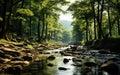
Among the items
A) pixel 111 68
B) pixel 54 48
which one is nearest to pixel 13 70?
pixel 111 68

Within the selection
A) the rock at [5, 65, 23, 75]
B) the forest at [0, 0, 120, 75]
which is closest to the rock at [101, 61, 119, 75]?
the forest at [0, 0, 120, 75]

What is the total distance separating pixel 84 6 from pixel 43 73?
47.3m

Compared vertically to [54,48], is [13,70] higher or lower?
higher

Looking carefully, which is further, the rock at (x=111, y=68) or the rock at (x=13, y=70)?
the rock at (x=13, y=70)

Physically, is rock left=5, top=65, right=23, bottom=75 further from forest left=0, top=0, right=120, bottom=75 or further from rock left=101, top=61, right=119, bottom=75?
rock left=101, top=61, right=119, bottom=75

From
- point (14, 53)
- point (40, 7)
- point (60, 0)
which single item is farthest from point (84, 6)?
point (14, 53)

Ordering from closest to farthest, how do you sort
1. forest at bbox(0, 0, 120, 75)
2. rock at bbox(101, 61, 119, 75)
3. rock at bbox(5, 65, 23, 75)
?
rock at bbox(101, 61, 119, 75)
rock at bbox(5, 65, 23, 75)
forest at bbox(0, 0, 120, 75)

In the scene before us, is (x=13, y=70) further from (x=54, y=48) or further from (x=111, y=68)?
(x=54, y=48)

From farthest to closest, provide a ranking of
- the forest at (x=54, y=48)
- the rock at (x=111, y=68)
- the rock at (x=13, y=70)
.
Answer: the forest at (x=54, y=48) → the rock at (x=13, y=70) → the rock at (x=111, y=68)

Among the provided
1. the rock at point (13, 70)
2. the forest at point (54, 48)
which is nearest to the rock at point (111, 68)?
the forest at point (54, 48)

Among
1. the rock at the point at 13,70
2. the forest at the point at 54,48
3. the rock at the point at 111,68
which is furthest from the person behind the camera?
the forest at the point at 54,48

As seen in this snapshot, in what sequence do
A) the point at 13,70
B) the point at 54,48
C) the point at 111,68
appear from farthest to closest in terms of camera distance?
the point at 54,48, the point at 111,68, the point at 13,70

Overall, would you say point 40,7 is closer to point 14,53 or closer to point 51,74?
point 14,53

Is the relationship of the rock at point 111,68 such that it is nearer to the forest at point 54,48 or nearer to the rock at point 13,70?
the forest at point 54,48
